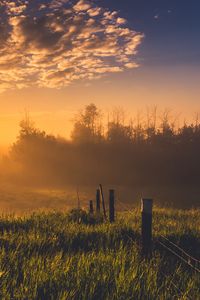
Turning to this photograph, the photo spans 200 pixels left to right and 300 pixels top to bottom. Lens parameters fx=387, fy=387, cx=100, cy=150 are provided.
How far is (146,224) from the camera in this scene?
6.41 metres

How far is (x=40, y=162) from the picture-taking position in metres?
90.1

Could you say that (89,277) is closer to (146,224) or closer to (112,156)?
(146,224)

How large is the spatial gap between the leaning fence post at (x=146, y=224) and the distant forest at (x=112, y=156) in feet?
216

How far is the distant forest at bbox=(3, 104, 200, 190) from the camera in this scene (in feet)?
253

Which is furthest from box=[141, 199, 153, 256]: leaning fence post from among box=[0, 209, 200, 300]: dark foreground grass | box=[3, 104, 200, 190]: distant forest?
A: box=[3, 104, 200, 190]: distant forest

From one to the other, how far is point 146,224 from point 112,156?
78802 millimetres

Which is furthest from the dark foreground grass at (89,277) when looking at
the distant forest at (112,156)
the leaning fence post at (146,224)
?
the distant forest at (112,156)

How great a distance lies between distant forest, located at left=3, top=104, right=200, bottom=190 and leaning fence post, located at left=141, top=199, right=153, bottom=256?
6584 centimetres

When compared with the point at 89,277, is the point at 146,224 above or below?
above

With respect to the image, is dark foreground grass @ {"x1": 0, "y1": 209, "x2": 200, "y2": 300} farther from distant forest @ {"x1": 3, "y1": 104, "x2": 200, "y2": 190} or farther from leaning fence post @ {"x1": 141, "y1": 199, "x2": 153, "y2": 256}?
distant forest @ {"x1": 3, "y1": 104, "x2": 200, "y2": 190}

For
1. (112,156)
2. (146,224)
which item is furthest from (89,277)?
(112,156)

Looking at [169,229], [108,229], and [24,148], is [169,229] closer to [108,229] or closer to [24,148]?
[108,229]

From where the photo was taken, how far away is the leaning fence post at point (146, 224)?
245 inches

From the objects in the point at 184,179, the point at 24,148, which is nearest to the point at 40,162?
the point at 24,148
